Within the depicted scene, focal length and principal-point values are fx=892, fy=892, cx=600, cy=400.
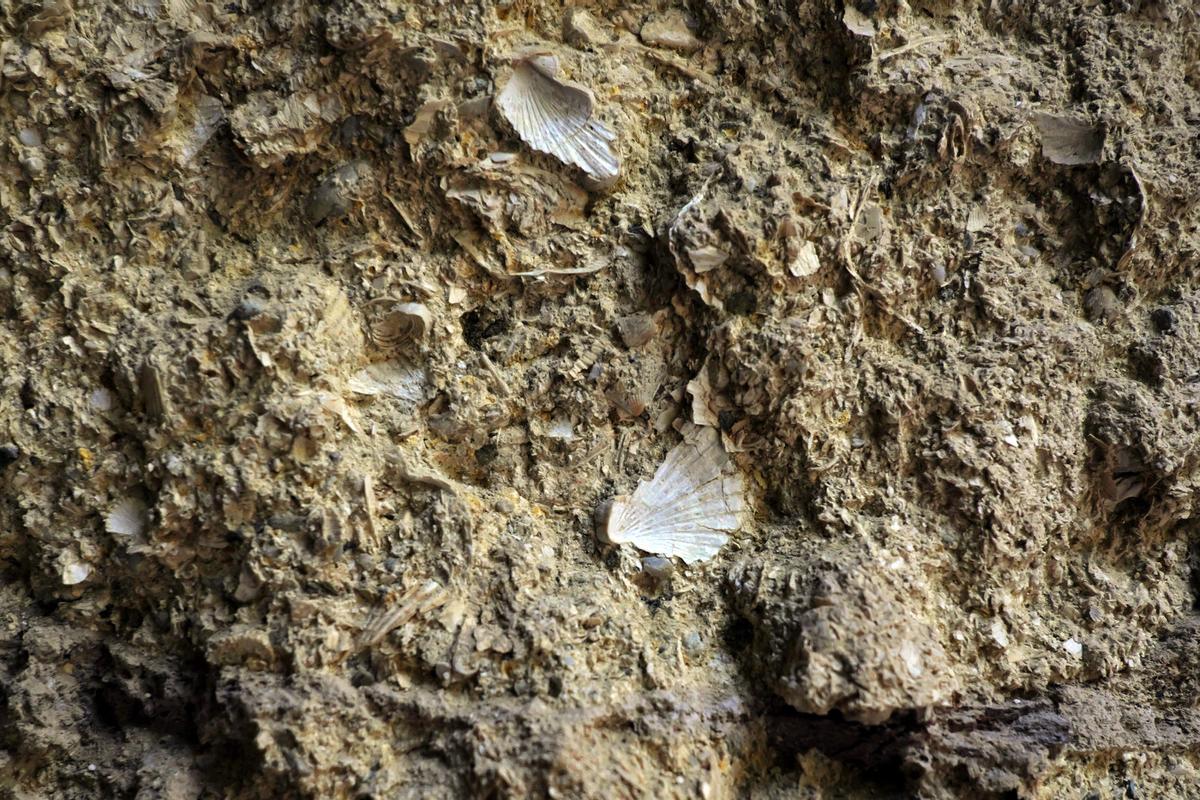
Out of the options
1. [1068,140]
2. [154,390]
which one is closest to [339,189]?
[154,390]

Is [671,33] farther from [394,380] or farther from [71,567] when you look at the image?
[71,567]

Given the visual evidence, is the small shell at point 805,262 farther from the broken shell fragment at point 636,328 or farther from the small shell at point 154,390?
the small shell at point 154,390

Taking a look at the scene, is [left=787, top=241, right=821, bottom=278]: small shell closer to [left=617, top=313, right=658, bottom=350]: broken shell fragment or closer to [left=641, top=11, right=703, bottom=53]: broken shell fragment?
[left=617, top=313, right=658, bottom=350]: broken shell fragment

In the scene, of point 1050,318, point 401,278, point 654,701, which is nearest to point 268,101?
point 401,278

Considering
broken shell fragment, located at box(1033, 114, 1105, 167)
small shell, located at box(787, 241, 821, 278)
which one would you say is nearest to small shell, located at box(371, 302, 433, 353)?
small shell, located at box(787, 241, 821, 278)

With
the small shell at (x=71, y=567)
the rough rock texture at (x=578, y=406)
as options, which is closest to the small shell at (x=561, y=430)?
the rough rock texture at (x=578, y=406)

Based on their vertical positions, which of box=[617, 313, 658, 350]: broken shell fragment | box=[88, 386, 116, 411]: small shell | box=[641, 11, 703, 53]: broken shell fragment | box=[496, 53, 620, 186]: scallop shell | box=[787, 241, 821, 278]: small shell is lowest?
box=[88, 386, 116, 411]: small shell
